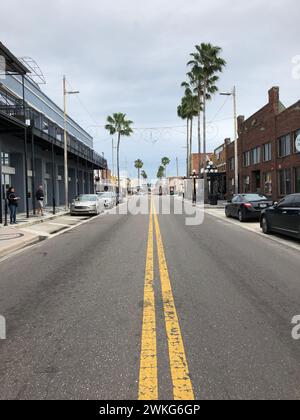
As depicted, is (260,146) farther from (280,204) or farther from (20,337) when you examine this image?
(20,337)

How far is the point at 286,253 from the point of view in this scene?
399 inches

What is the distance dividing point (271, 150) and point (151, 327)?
29.3m

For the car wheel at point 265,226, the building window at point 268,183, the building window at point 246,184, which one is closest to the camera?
the car wheel at point 265,226

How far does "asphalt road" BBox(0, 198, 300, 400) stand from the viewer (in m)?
3.35

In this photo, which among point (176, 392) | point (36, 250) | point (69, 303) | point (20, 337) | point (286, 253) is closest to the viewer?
point (176, 392)

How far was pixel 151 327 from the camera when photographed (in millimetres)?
4703

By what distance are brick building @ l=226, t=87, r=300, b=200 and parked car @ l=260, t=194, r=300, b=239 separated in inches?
539

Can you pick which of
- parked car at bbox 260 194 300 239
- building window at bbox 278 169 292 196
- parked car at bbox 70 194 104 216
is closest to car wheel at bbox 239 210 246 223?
parked car at bbox 260 194 300 239

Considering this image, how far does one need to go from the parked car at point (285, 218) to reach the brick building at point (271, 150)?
1370 cm

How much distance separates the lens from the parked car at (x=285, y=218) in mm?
11891

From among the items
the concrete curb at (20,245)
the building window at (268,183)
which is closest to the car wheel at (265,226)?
the concrete curb at (20,245)

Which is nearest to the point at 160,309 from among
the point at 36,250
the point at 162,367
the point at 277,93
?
the point at 162,367

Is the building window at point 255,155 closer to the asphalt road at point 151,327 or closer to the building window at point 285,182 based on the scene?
the building window at point 285,182

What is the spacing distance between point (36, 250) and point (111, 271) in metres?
4.29
